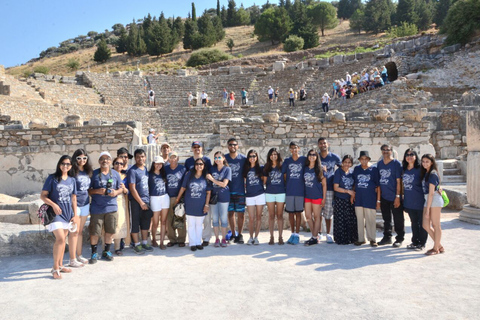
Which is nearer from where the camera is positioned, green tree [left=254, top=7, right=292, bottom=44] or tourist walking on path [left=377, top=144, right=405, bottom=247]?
tourist walking on path [left=377, top=144, right=405, bottom=247]

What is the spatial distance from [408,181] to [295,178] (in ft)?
5.41

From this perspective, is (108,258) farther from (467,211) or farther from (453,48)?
(453,48)

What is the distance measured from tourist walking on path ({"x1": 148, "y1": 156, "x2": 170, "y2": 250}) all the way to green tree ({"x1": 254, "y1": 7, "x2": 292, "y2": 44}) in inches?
2261

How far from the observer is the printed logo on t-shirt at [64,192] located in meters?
4.74

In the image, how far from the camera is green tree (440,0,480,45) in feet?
87.3

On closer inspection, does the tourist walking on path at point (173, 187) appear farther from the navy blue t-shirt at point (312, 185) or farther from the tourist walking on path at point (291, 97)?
the tourist walking on path at point (291, 97)

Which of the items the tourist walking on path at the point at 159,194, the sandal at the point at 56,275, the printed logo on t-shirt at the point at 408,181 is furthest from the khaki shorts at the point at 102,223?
the printed logo on t-shirt at the point at 408,181

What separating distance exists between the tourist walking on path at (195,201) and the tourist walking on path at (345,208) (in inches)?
81.1

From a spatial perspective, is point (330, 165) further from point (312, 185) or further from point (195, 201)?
point (195, 201)

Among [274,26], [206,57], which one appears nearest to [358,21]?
[274,26]

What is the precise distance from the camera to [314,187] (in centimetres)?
599

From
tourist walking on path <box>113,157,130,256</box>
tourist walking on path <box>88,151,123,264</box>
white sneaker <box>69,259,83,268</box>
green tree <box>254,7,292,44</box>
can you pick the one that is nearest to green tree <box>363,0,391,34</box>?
green tree <box>254,7,292,44</box>

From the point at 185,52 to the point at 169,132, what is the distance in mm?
39846

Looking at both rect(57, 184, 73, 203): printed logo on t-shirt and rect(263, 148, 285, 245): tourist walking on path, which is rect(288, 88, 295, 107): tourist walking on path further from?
rect(57, 184, 73, 203): printed logo on t-shirt
